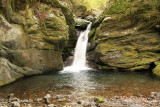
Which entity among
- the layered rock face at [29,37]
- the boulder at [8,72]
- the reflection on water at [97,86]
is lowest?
the reflection on water at [97,86]

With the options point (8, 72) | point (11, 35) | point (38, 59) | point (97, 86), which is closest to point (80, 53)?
point (38, 59)

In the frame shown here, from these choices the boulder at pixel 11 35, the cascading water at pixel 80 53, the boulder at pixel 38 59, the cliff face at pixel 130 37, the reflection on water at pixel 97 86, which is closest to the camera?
the reflection on water at pixel 97 86

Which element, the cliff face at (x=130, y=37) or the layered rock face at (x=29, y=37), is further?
the cliff face at (x=130, y=37)

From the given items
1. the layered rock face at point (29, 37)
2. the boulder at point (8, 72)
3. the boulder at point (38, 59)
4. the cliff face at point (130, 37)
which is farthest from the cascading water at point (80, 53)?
the boulder at point (8, 72)

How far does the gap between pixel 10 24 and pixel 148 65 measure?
12.4 m

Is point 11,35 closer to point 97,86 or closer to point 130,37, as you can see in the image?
point 97,86

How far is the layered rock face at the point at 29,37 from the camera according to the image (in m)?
8.66

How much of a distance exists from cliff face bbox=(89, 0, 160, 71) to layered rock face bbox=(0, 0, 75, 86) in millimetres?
4772

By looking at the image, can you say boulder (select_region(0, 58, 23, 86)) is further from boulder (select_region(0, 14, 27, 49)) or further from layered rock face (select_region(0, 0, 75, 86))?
boulder (select_region(0, 14, 27, 49))

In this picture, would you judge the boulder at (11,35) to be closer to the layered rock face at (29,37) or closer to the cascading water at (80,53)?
the layered rock face at (29,37)

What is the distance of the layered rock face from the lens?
28.4ft

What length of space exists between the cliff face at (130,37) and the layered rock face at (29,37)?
15.7ft

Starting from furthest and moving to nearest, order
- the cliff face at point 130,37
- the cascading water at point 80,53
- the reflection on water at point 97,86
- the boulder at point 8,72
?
the cascading water at point 80,53 → the cliff face at point 130,37 → the boulder at point 8,72 → the reflection on water at point 97,86

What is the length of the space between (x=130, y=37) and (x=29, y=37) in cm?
997
